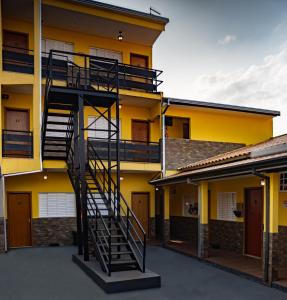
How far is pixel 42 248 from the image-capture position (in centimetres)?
1279

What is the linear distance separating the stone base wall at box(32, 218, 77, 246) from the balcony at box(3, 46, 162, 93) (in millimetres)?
5938

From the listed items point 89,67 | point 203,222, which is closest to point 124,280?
point 203,222

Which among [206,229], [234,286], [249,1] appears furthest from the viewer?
[206,229]

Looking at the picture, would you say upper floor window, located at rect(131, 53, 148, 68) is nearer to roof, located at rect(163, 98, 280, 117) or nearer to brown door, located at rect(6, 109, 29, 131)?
roof, located at rect(163, 98, 280, 117)

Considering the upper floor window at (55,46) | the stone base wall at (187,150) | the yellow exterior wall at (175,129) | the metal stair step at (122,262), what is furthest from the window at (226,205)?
→ the upper floor window at (55,46)

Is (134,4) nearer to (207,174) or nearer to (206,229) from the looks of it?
(207,174)

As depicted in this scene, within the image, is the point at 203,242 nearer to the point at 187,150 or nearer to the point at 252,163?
the point at 252,163

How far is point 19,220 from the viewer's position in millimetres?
13102

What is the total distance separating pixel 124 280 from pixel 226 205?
6.11m

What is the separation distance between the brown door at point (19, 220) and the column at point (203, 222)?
23.1 feet

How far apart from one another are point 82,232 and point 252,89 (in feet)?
43.6

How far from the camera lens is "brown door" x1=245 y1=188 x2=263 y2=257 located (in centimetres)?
1052

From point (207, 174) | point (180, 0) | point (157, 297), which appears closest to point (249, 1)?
point (180, 0)

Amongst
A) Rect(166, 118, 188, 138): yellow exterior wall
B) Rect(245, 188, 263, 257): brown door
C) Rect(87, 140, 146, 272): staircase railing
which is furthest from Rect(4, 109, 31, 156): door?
Rect(245, 188, 263, 257): brown door
